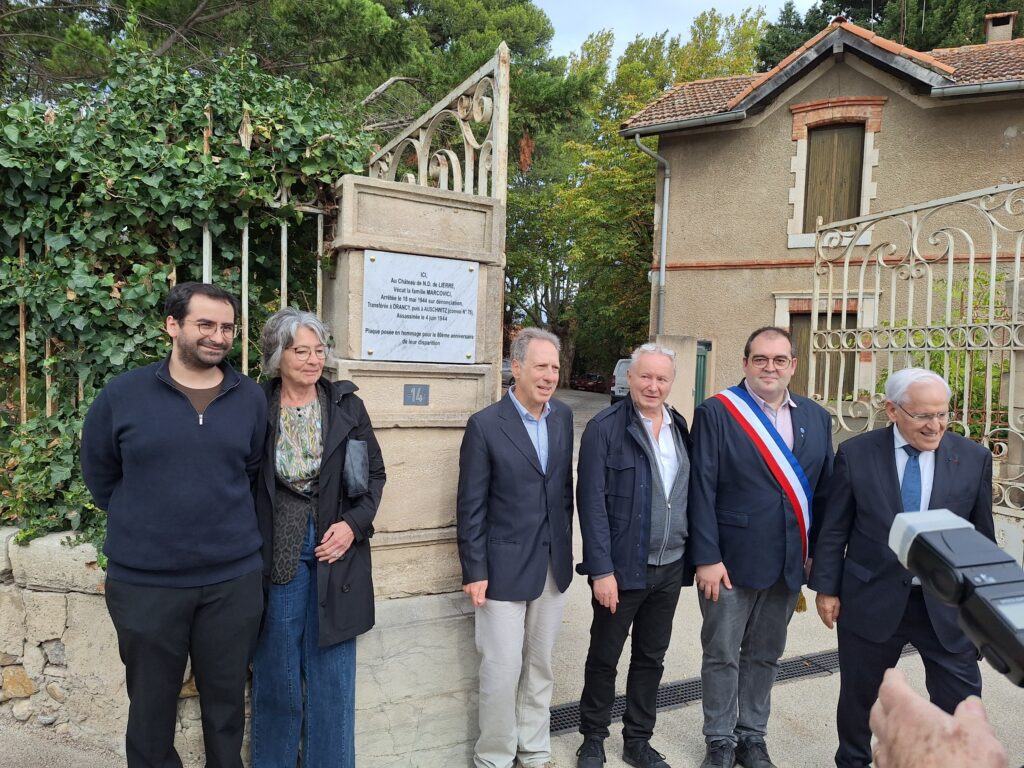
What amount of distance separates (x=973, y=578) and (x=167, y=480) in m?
2.13

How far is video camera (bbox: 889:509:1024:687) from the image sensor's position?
31.5 inches

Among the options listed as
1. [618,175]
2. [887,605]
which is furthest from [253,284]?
[618,175]

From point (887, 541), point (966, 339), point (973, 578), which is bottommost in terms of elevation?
point (887, 541)

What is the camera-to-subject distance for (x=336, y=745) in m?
2.61

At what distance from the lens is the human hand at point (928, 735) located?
0.79m

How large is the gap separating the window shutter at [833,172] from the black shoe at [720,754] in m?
10.3

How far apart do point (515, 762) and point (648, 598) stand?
3.08 ft

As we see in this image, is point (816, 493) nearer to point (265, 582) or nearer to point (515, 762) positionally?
point (515, 762)

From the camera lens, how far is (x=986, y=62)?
421 inches

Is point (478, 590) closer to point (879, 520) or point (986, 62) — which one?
point (879, 520)

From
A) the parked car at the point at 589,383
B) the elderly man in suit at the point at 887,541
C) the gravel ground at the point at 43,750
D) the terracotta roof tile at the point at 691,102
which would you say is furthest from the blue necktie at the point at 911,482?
the parked car at the point at 589,383

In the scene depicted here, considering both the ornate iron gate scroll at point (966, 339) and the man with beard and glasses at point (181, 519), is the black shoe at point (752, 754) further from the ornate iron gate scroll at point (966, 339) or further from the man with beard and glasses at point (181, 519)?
the man with beard and glasses at point (181, 519)

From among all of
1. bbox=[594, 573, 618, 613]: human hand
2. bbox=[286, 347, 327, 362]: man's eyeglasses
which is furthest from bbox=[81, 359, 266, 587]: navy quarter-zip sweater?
bbox=[594, 573, 618, 613]: human hand

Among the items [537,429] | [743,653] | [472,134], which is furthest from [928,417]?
[472,134]
